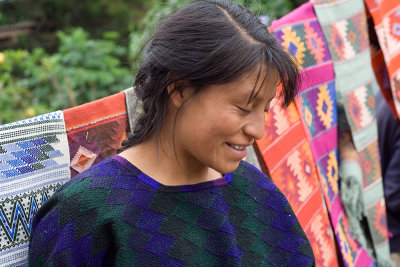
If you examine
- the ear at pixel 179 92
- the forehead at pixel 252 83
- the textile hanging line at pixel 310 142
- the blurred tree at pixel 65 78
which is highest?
the forehead at pixel 252 83

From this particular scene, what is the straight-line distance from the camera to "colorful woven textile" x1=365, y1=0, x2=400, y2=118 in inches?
76.8

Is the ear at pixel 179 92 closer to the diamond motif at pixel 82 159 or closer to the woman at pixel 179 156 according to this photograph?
the woman at pixel 179 156

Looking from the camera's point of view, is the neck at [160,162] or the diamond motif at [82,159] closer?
the neck at [160,162]

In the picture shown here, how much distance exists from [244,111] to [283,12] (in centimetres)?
270

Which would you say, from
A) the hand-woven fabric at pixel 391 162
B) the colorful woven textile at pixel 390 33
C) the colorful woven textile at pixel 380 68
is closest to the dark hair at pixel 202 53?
the colorful woven textile at pixel 390 33

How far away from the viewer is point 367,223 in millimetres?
2100

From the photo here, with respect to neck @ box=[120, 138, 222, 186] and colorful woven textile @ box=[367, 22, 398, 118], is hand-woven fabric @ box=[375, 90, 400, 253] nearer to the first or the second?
colorful woven textile @ box=[367, 22, 398, 118]

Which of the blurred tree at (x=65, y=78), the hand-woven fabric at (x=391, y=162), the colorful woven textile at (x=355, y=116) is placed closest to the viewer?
the colorful woven textile at (x=355, y=116)

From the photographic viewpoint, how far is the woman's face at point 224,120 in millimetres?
1064

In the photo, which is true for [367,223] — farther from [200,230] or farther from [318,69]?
[200,230]

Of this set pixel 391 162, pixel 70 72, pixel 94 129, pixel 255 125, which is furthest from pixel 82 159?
pixel 70 72

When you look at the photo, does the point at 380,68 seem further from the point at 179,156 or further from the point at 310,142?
the point at 179,156

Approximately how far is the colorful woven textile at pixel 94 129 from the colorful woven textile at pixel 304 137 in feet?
1.65

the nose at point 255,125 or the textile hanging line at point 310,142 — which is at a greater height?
the nose at point 255,125
